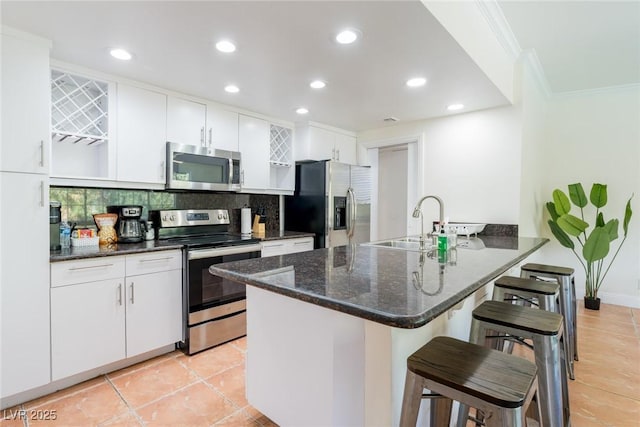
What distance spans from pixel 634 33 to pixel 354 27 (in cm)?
269

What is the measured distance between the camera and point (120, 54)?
2.11 m

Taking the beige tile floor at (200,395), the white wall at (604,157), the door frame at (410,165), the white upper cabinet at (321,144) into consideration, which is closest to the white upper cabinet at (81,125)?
the beige tile floor at (200,395)

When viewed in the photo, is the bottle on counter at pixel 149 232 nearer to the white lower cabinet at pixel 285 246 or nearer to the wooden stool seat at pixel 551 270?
the white lower cabinet at pixel 285 246

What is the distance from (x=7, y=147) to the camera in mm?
1813

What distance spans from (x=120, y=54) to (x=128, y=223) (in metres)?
1.27

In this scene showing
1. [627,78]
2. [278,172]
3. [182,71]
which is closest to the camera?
[182,71]

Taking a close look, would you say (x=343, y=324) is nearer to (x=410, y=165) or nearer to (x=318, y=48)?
(x=318, y=48)

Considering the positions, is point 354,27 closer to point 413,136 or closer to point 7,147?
point 7,147

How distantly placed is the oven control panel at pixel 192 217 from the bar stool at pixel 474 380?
99.9 inches

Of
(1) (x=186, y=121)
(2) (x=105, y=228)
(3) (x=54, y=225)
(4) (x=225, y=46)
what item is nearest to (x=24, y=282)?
(3) (x=54, y=225)

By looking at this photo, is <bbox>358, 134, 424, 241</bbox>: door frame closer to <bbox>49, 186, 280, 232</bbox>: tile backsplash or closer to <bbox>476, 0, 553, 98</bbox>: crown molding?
<bbox>476, 0, 553, 98</bbox>: crown molding

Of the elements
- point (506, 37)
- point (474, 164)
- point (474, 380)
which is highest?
point (506, 37)

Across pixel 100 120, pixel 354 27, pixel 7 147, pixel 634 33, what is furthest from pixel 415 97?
pixel 7 147

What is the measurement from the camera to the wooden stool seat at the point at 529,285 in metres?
1.87
